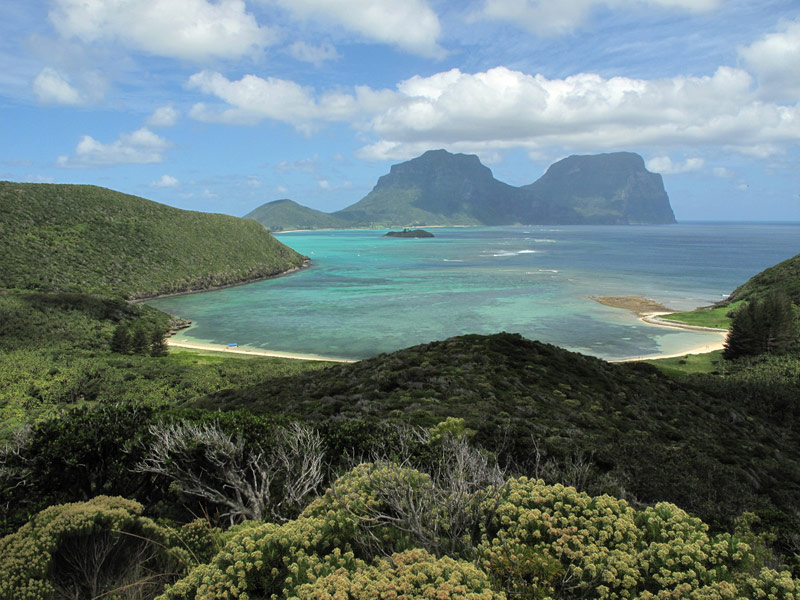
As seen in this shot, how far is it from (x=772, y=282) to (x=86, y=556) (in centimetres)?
7967

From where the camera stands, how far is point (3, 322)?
44.3 meters

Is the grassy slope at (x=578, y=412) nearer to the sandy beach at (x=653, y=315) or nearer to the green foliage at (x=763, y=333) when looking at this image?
the green foliage at (x=763, y=333)

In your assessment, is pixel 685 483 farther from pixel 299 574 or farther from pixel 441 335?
pixel 441 335

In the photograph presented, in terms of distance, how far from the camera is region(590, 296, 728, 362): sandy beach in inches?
1809

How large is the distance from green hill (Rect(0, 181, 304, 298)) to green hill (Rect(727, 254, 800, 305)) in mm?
87003

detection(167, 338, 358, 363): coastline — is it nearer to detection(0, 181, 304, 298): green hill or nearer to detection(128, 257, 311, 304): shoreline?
detection(0, 181, 304, 298): green hill

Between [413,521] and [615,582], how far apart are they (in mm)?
2779

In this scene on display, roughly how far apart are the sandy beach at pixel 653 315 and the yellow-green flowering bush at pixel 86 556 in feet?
139

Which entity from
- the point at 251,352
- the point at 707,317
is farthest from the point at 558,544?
the point at 707,317

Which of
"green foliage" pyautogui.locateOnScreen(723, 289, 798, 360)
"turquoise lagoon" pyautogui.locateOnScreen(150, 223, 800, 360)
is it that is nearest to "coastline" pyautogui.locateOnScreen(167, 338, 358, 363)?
"turquoise lagoon" pyautogui.locateOnScreen(150, 223, 800, 360)

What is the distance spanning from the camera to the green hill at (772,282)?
6020cm

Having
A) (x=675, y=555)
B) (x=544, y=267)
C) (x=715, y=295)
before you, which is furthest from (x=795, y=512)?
(x=544, y=267)

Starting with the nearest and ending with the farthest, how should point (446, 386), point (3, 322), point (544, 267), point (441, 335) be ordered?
point (446, 386) → point (3, 322) → point (441, 335) → point (544, 267)

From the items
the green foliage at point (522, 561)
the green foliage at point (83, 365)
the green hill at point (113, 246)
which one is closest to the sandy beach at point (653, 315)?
the green foliage at point (83, 365)
